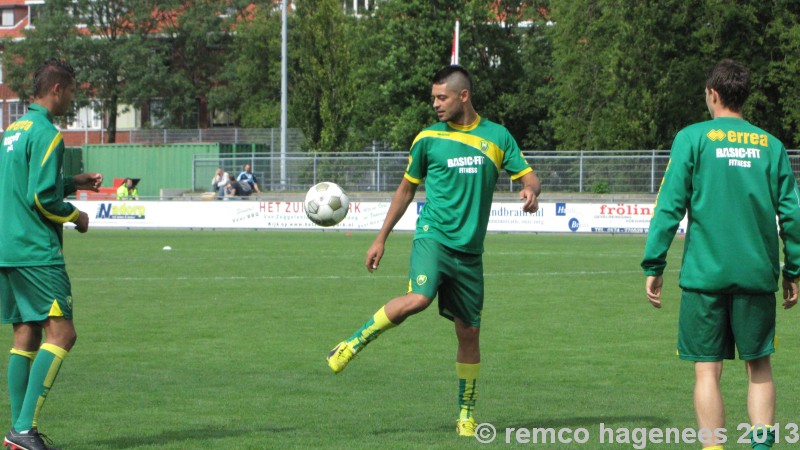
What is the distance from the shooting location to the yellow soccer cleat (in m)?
7.68

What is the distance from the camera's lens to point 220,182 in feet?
143

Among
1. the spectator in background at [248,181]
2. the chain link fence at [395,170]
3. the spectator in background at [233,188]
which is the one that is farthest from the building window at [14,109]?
the spectator in background at [233,188]

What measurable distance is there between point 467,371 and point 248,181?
3484 cm

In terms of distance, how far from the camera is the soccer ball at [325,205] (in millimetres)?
13273

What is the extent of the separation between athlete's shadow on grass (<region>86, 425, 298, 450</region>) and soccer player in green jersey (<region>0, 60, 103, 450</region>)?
54 centimetres

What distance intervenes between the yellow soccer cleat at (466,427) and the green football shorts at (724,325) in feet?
5.90

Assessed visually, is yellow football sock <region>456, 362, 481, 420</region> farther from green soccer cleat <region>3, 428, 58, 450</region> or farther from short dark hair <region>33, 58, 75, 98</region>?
short dark hair <region>33, 58, 75, 98</region>

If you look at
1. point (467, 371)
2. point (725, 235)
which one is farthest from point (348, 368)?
point (725, 235)

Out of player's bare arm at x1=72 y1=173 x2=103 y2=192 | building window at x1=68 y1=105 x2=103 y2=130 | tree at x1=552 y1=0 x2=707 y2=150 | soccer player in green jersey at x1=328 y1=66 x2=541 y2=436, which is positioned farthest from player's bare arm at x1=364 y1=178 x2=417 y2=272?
building window at x1=68 y1=105 x2=103 y2=130

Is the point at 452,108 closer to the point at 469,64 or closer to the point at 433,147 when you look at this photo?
the point at 433,147

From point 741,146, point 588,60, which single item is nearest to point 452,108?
point 741,146

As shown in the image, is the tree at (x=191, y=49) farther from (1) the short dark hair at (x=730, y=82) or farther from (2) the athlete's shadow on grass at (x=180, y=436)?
(1) the short dark hair at (x=730, y=82)

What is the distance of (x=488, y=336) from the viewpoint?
13.0 m

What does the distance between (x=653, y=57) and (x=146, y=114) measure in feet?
140
